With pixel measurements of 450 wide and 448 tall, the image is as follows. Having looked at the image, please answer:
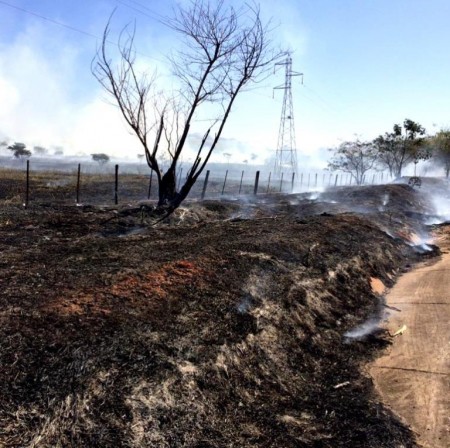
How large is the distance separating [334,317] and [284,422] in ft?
11.6

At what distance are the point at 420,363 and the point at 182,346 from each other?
11.8 ft

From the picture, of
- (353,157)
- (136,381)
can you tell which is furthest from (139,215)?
(353,157)

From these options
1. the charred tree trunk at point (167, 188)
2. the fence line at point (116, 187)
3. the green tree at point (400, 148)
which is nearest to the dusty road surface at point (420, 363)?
the charred tree trunk at point (167, 188)

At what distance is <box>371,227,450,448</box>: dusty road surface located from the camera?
509cm

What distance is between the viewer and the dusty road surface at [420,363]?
509 cm

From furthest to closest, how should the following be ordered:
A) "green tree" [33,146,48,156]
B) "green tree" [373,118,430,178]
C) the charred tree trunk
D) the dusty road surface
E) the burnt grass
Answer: "green tree" [33,146,48,156] → "green tree" [373,118,430,178] → the charred tree trunk → the dusty road surface → the burnt grass

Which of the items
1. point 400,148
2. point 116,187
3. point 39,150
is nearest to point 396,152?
point 400,148

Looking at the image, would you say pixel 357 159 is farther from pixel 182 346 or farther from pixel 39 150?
pixel 39 150

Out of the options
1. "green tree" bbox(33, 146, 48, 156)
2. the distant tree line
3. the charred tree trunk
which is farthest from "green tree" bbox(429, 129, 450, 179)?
"green tree" bbox(33, 146, 48, 156)

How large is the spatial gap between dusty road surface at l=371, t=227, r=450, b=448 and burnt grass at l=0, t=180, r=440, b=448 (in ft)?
0.92

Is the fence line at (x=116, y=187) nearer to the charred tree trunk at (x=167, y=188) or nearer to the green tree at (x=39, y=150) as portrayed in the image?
the charred tree trunk at (x=167, y=188)

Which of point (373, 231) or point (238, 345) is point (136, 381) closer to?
point (238, 345)

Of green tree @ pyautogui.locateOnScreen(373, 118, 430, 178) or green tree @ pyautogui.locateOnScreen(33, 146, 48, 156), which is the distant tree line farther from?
green tree @ pyautogui.locateOnScreen(33, 146, 48, 156)

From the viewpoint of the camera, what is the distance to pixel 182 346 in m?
5.05
